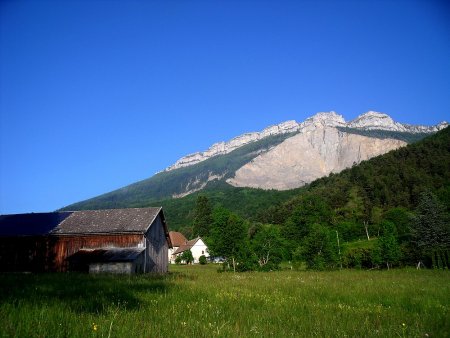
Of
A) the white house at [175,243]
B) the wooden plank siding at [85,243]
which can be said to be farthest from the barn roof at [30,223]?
the white house at [175,243]

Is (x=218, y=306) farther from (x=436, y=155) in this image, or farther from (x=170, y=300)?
(x=436, y=155)

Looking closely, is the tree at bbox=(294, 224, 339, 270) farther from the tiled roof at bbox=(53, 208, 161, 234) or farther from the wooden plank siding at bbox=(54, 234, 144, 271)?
the wooden plank siding at bbox=(54, 234, 144, 271)

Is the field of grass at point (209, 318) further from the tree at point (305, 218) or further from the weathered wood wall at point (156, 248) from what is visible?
the tree at point (305, 218)

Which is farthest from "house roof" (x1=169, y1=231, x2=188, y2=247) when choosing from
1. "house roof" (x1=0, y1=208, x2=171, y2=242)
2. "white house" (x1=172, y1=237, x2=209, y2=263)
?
"house roof" (x1=0, y1=208, x2=171, y2=242)

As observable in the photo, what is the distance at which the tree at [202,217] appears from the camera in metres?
100

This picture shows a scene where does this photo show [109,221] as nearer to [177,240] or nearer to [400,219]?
[177,240]

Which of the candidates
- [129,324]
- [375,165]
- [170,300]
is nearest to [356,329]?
[129,324]

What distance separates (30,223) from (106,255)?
12757 mm

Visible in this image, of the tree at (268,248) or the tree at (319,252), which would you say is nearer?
the tree at (319,252)

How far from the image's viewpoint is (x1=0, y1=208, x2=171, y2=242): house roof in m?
34.9

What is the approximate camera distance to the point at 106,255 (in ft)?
105

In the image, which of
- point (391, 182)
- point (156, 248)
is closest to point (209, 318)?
point (156, 248)

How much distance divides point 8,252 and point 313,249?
35024 mm

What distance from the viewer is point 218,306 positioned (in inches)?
→ 354
